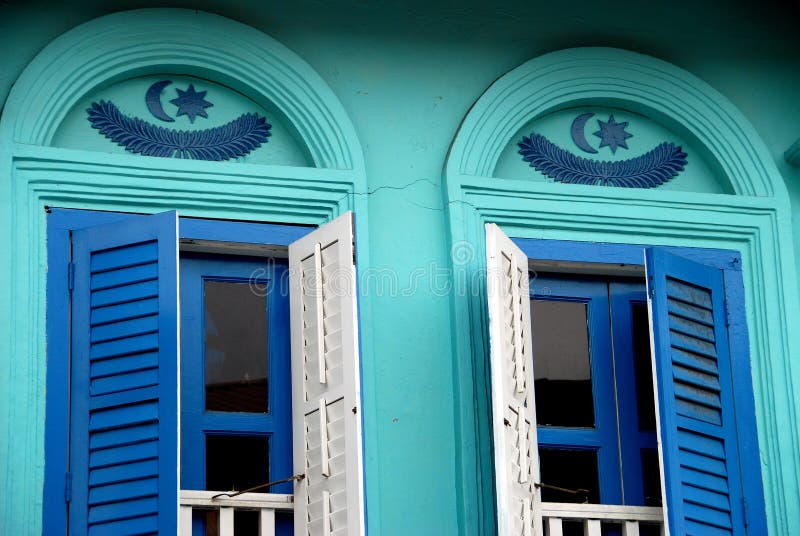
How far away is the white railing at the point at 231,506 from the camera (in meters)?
6.36

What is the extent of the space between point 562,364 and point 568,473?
1.54 feet

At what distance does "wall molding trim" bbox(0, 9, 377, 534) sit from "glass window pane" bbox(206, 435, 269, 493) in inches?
16.8

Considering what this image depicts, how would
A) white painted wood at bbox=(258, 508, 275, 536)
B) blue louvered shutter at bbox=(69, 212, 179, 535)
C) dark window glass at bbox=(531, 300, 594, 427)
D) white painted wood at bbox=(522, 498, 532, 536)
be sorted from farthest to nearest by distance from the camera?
dark window glass at bbox=(531, 300, 594, 427)
white painted wood at bbox=(258, 508, 275, 536)
white painted wood at bbox=(522, 498, 532, 536)
blue louvered shutter at bbox=(69, 212, 179, 535)

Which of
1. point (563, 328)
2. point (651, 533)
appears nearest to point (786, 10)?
point (563, 328)

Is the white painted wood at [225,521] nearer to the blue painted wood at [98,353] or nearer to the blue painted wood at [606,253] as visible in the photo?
the blue painted wood at [98,353]

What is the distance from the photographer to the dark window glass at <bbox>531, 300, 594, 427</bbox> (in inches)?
276

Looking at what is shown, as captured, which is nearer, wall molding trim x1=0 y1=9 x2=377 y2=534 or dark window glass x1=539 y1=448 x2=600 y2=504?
wall molding trim x1=0 y1=9 x2=377 y2=534

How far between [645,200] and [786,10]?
48.1 inches

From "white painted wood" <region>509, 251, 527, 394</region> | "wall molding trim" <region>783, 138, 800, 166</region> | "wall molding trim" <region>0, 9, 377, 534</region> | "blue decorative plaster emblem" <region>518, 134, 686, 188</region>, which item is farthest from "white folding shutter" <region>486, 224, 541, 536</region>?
"wall molding trim" <region>783, 138, 800, 166</region>

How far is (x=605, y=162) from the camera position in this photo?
24.3ft

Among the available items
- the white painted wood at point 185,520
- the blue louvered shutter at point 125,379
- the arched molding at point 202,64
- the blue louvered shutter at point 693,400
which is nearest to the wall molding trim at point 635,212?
the blue louvered shutter at point 693,400

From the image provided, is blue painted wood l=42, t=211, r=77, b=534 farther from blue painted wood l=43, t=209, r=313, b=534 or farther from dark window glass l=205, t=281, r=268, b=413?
dark window glass l=205, t=281, r=268, b=413

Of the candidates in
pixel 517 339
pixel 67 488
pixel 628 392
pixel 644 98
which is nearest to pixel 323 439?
pixel 517 339

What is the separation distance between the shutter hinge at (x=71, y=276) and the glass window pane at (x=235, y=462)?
789 mm
